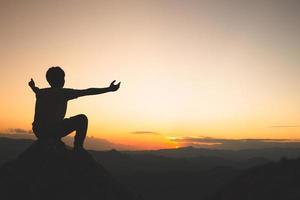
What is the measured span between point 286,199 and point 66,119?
285 inches

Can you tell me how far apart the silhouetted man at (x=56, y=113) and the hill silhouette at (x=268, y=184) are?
6.96 m

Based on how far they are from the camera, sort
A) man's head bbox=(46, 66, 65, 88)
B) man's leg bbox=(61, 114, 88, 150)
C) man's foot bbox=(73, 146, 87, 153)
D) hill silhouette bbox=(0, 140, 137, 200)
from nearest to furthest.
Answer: hill silhouette bbox=(0, 140, 137, 200)
man's leg bbox=(61, 114, 88, 150)
man's head bbox=(46, 66, 65, 88)
man's foot bbox=(73, 146, 87, 153)

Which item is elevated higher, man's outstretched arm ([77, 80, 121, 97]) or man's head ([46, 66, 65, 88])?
man's head ([46, 66, 65, 88])

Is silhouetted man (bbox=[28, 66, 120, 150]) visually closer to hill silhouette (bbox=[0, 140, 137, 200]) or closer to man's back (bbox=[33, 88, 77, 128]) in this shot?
man's back (bbox=[33, 88, 77, 128])

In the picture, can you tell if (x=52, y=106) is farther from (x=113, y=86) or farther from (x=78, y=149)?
(x=113, y=86)

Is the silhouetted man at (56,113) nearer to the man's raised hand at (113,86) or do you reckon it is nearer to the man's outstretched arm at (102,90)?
the man's outstretched arm at (102,90)

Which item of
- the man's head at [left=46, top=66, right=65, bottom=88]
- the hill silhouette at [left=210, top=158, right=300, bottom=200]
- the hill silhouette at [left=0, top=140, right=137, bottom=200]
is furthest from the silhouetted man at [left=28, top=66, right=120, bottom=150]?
the hill silhouette at [left=210, top=158, right=300, bottom=200]

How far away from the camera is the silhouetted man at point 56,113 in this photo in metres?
8.85

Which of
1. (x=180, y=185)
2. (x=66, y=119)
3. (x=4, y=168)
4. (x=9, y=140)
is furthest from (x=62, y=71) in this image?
(x=9, y=140)

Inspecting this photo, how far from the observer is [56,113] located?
8.91 m

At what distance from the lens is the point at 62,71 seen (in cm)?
911

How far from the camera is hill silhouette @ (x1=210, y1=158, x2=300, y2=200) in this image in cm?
1209

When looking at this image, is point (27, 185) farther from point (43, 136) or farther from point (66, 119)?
point (66, 119)

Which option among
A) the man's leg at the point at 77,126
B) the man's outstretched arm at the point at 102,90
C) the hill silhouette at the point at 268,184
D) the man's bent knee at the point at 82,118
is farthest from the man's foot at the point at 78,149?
the hill silhouette at the point at 268,184
